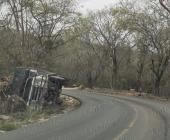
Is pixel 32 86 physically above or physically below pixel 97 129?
above

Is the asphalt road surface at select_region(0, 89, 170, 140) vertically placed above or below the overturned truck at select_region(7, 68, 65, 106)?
below

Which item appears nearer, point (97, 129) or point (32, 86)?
point (97, 129)

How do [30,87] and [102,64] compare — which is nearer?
[30,87]

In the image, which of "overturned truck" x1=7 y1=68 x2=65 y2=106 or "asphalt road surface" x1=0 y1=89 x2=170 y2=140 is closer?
"asphalt road surface" x1=0 y1=89 x2=170 y2=140

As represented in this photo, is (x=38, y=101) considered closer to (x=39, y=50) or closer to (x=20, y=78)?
(x=20, y=78)

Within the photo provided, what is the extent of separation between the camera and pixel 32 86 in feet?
87.3

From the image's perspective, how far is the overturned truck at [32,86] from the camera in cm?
2650

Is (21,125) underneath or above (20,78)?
underneath

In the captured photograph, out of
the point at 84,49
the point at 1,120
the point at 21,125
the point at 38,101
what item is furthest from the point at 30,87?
the point at 84,49

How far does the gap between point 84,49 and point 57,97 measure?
48773mm

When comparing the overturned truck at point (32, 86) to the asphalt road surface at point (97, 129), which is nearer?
the asphalt road surface at point (97, 129)

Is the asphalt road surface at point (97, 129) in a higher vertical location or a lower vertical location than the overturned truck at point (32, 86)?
lower

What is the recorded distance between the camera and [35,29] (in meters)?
45.8

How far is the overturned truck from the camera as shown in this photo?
26.5m
